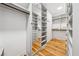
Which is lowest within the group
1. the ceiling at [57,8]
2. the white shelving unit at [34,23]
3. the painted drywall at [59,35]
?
the painted drywall at [59,35]

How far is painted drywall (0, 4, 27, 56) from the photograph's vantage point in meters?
0.95

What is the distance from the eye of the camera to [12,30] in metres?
1.06

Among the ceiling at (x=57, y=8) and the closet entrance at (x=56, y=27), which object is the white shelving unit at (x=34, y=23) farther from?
the ceiling at (x=57, y=8)

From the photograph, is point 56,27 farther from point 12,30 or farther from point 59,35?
point 12,30

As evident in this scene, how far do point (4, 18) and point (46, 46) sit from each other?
64 cm

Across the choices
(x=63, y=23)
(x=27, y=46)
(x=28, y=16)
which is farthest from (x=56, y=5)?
(x=27, y=46)

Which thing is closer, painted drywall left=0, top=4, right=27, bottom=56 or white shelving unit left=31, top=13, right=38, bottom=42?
painted drywall left=0, top=4, right=27, bottom=56

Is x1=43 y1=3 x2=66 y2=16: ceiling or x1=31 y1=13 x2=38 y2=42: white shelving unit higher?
x1=43 y1=3 x2=66 y2=16: ceiling

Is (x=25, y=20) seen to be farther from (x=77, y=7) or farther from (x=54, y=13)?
(x=77, y=7)

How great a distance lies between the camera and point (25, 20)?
1109mm

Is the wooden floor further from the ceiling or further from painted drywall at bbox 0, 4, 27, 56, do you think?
the ceiling

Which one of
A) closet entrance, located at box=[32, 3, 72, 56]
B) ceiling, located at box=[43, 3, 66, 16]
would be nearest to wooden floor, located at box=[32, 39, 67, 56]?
closet entrance, located at box=[32, 3, 72, 56]

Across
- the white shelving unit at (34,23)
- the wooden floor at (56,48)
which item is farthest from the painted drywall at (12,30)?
the wooden floor at (56,48)

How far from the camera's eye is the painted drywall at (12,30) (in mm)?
947
